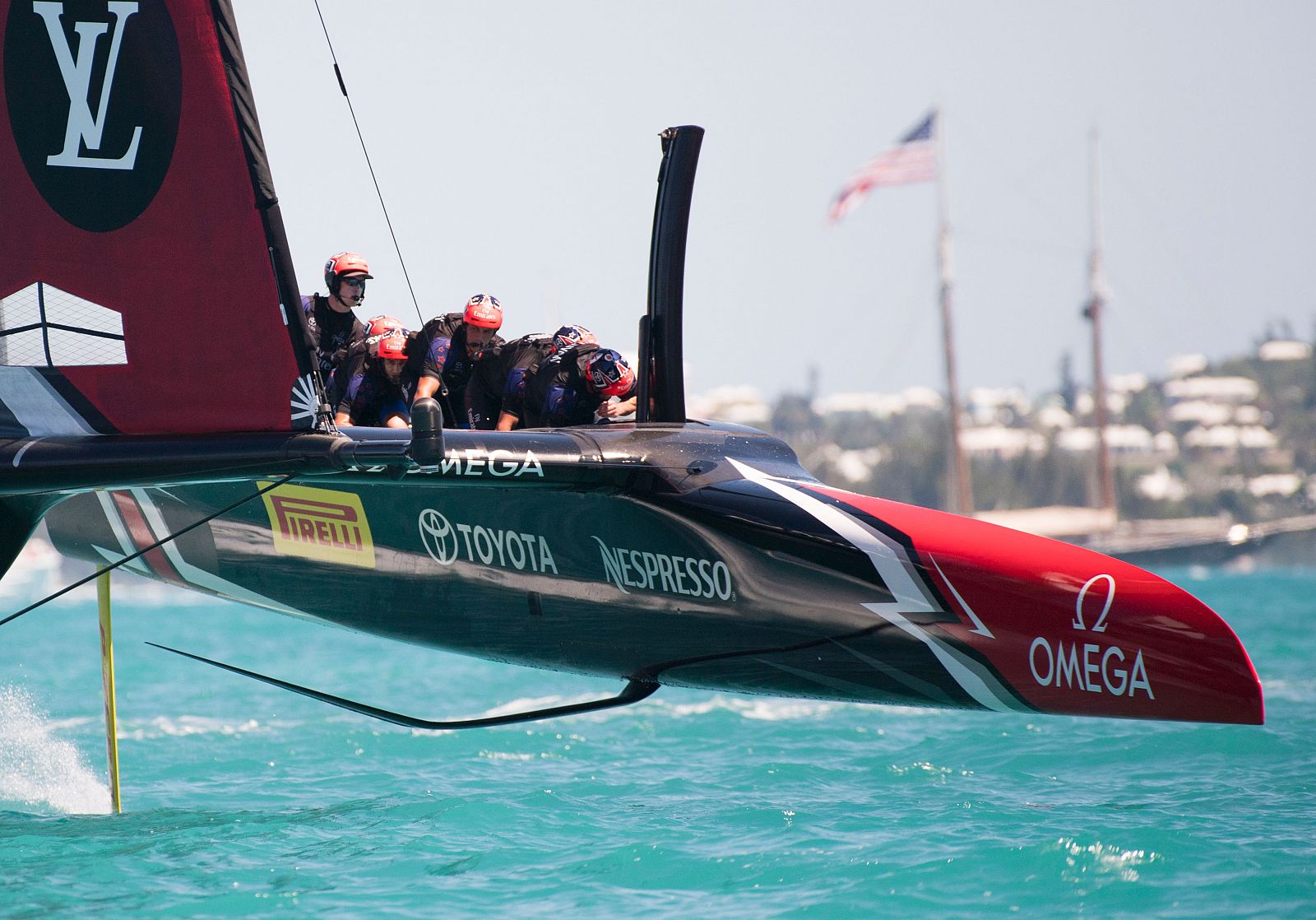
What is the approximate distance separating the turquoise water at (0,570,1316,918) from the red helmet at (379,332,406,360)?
193 centimetres

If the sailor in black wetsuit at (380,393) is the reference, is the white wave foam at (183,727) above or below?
below

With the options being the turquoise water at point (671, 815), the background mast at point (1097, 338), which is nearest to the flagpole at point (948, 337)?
the background mast at point (1097, 338)

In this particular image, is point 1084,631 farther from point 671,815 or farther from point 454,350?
point 454,350

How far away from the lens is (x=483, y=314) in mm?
6000

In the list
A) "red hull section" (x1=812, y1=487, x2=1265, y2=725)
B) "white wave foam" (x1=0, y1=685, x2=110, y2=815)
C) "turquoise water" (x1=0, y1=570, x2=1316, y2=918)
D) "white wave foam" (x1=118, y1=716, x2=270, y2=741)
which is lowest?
"white wave foam" (x1=118, y1=716, x2=270, y2=741)

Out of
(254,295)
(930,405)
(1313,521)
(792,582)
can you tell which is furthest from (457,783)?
(930,405)

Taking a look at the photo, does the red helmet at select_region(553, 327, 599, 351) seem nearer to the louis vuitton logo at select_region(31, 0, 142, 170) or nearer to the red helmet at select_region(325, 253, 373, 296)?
the red helmet at select_region(325, 253, 373, 296)

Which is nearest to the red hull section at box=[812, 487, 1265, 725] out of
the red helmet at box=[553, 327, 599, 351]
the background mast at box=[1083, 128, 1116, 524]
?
the red helmet at box=[553, 327, 599, 351]

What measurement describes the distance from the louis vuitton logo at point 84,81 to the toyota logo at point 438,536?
1719mm

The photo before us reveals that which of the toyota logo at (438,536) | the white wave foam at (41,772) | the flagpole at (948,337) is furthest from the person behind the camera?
the flagpole at (948,337)

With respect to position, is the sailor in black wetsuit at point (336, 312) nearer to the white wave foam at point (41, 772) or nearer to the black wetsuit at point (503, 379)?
the black wetsuit at point (503, 379)

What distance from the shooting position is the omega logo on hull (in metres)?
4.52

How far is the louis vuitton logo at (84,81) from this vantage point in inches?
179

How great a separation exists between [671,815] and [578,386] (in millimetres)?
1820
